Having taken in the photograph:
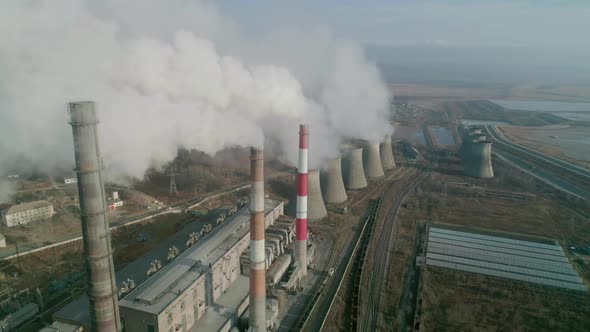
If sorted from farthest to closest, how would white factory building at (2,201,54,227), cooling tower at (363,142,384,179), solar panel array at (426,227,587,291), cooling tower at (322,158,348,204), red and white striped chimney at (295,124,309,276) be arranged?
cooling tower at (363,142,384,179) → cooling tower at (322,158,348,204) → white factory building at (2,201,54,227) → solar panel array at (426,227,587,291) → red and white striped chimney at (295,124,309,276)

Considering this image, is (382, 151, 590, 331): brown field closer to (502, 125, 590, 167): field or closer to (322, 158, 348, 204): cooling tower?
(322, 158, 348, 204): cooling tower

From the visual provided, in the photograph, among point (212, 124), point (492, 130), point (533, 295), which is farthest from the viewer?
point (492, 130)

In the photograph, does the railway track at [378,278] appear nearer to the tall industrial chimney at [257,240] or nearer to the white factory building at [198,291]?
the tall industrial chimney at [257,240]

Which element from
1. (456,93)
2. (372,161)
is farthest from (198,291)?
(456,93)

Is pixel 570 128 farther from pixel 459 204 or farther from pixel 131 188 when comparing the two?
pixel 131 188

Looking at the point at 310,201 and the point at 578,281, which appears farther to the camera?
the point at 310,201

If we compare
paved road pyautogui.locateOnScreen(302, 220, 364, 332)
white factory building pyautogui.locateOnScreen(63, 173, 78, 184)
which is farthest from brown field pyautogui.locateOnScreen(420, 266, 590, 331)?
white factory building pyautogui.locateOnScreen(63, 173, 78, 184)

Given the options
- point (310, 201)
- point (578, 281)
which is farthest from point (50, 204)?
point (578, 281)
